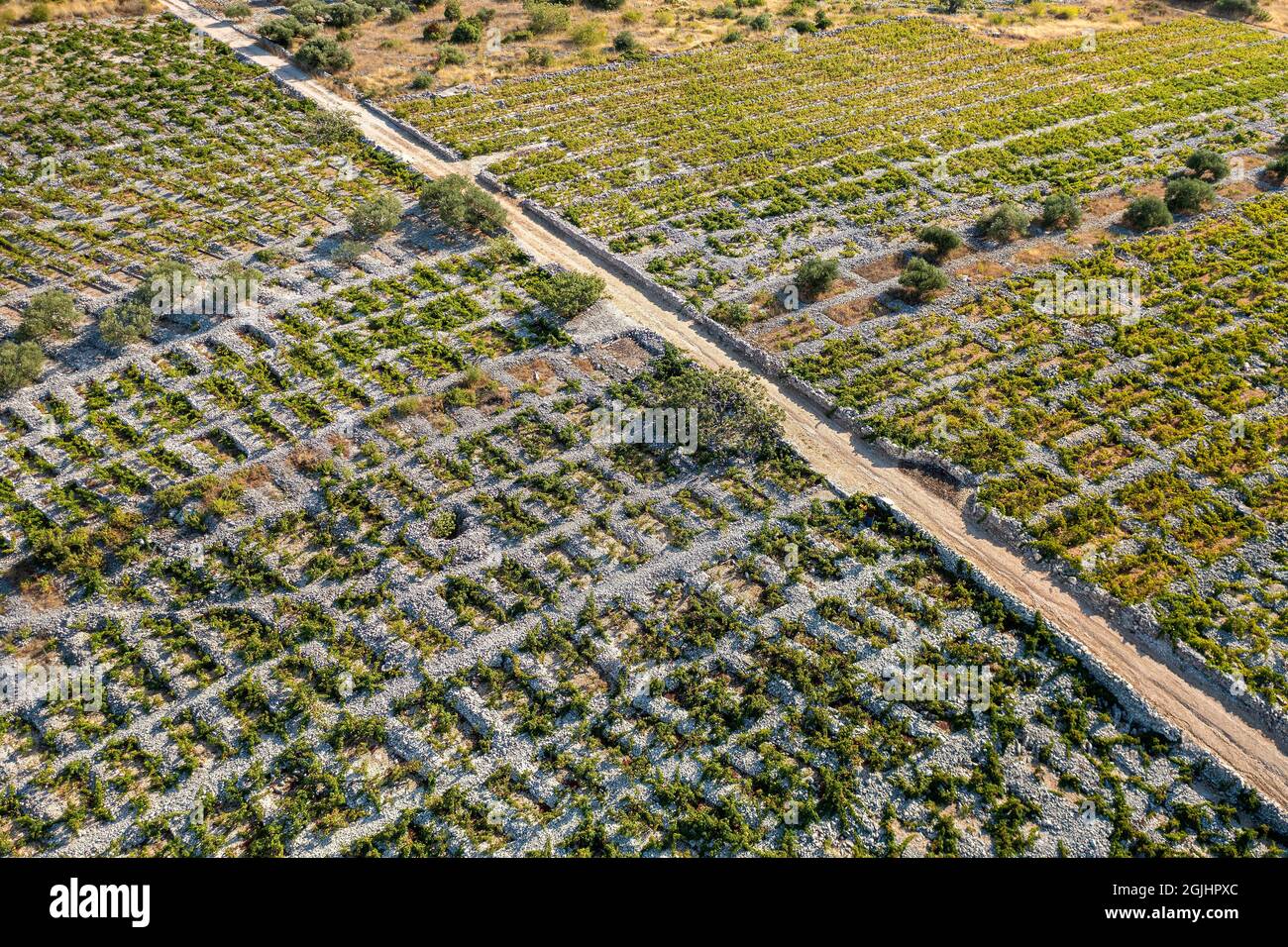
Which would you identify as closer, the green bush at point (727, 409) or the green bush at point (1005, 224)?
the green bush at point (727, 409)

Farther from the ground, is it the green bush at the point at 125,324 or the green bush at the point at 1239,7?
the green bush at the point at 1239,7

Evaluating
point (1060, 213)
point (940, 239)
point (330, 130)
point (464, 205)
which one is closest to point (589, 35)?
point (330, 130)

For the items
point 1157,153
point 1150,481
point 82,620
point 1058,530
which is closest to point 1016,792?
point 1058,530

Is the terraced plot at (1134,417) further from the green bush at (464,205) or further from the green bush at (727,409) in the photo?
the green bush at (464,205)

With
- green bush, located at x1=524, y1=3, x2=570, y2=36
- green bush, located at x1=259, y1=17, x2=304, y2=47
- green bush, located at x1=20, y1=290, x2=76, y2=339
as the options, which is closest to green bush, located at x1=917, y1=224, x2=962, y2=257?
green bush, located at x1=524, y1=3, x2=570, y2=36

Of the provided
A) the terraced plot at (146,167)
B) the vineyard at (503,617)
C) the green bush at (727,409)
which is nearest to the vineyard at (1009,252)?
the vineyard at (503,617)

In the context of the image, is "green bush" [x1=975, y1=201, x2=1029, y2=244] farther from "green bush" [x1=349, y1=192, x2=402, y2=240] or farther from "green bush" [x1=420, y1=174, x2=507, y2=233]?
"green bush" [x1=349, y1=192, x2=402, y2=240]

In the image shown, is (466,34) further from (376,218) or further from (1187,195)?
(1187,195)
